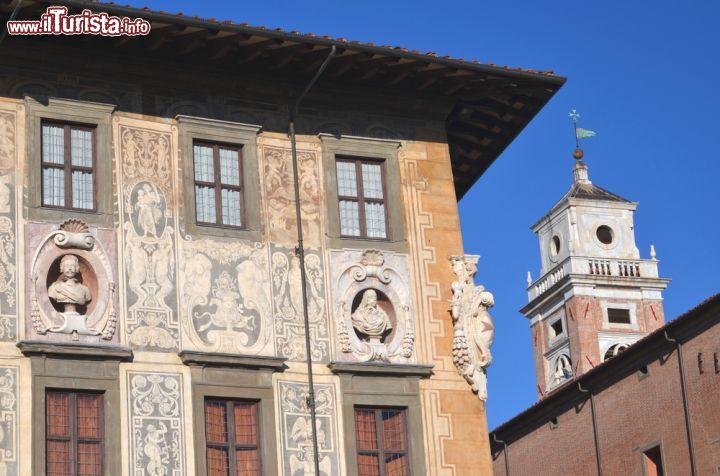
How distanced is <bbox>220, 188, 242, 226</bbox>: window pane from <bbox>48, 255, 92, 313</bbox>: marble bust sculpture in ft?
8.95

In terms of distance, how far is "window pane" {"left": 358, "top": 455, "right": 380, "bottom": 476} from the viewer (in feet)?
83.3

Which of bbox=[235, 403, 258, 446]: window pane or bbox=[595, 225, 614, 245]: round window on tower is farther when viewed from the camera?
bbox=[595, 225, 614, 245]: round window on tower

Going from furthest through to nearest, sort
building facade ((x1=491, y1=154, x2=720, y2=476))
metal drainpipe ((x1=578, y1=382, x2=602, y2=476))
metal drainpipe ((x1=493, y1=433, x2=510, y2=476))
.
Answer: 1. metal drainpipe ((x1=493, y1=433, x2=510, y2=476))
2. metal drainpipe ((x1=578, y1=382, x2=602, y2=476))
3. building facade ((x1=491, y1=154, x2=720, y2=476))

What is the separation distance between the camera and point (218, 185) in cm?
2638

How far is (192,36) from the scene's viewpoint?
2581 centimetres

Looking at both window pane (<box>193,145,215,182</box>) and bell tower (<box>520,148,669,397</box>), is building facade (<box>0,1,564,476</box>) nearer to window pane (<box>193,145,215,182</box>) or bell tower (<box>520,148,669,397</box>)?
window pane (<box>193,145,215,182</box>)

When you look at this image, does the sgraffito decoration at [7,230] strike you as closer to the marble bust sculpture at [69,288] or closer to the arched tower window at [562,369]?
the marble bust sculpture at [69,288]

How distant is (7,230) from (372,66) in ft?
21.9

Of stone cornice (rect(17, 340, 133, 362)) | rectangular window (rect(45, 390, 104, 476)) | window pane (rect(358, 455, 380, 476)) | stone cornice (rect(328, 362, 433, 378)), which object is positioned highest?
stone cornice (rect(17, 340, 133, 362))

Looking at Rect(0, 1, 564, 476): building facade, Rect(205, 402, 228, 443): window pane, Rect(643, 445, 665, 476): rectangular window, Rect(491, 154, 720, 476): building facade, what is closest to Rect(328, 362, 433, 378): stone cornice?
Rect(0, 1, 564, 476): building facade

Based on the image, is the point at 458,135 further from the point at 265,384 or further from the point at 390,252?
the point at 265,384

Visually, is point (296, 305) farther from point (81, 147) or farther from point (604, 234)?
point (604, 234)

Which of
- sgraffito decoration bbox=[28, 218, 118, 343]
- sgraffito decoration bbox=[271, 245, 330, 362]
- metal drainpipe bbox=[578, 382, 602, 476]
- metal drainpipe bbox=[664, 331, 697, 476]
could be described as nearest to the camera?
sgraffito decoration bbox=[28, 218, 118, 343]

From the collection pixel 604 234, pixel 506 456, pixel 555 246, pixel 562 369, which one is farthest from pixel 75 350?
pixel 555 246
